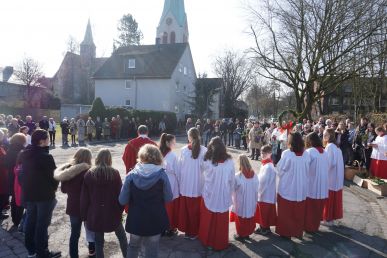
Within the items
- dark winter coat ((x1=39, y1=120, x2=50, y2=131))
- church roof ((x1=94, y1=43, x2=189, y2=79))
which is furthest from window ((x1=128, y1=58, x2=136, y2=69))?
dark winter coat ((x1=39, y1=120, x2=50, y2=131))

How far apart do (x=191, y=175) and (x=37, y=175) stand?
97.5 inches

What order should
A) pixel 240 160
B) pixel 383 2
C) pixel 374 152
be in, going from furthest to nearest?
pixel 383 2 → pixel 374 152 → pixel 240 160

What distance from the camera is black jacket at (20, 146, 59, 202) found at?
192 inches

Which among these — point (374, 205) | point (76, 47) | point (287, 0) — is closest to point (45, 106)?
point (76, 47)

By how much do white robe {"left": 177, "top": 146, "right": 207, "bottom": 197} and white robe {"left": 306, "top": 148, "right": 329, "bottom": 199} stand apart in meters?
2.12

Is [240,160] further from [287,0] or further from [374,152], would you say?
[287,0]

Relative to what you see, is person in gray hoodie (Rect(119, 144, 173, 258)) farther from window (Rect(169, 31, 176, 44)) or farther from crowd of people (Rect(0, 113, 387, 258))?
window (Rect(169, 31, 176, 44))

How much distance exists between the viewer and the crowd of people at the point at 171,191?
429 centimetres

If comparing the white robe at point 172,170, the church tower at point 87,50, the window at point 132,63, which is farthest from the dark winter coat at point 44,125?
the church tower at point 87,50

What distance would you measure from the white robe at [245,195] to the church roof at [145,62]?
34230 millimetres

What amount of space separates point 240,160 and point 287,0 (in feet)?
54.4

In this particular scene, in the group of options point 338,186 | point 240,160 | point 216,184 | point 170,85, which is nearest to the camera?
point 216,184

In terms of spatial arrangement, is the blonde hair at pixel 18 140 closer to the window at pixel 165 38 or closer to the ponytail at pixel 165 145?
the ponytail at pixel 165 145

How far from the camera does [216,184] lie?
5566mm
